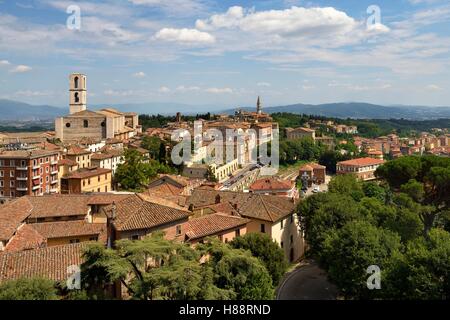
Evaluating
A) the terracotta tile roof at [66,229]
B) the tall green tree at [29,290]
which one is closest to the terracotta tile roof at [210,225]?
the terracotta tile roof at [66,229]

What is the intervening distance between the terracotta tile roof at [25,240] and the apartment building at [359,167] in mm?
65466

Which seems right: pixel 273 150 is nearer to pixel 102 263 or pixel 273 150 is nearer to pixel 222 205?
pixel 222 205

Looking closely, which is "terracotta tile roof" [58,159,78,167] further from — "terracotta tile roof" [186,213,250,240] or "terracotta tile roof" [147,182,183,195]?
"terracotta tile roof" [186,213,250,240]

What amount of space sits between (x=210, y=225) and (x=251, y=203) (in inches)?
282

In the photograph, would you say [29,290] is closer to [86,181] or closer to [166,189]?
[166,189]

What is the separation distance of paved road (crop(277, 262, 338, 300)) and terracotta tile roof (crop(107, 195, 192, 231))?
23.0 ft

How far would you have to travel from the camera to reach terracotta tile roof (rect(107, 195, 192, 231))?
17906 millimetres

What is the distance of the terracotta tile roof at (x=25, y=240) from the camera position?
19.2 m

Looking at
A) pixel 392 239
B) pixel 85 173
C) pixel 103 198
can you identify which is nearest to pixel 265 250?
pixel 392 239

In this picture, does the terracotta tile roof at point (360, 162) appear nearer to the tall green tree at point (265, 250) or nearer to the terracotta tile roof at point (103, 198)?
the terracotta tile roof at point (103, 198)

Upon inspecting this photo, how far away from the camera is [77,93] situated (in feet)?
267

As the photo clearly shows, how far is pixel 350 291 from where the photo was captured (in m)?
19.1

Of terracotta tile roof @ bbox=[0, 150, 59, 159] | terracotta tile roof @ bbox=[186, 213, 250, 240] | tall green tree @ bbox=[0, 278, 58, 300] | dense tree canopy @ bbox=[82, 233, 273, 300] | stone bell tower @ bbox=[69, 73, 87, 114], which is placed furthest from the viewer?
stone bell tower @ bbox=[69, 73, 87, 114]

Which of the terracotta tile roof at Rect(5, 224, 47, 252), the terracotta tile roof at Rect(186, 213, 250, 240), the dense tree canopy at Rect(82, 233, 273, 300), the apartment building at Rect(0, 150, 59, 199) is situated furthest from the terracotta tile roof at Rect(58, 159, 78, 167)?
the dense tree canopy at Rect(82, 233, 273, 300)
